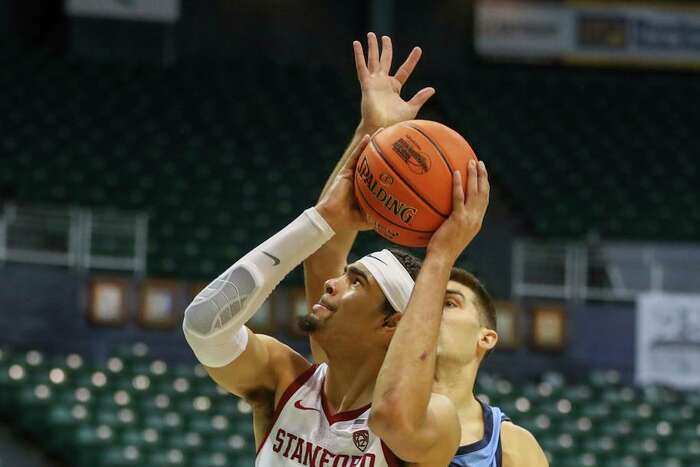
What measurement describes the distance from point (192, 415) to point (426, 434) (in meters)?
7.74

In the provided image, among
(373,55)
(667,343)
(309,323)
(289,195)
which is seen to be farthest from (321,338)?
(289,195)

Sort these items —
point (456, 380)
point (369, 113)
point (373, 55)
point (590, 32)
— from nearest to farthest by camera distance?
point (369, 113), point (373, 55), point (456, 380), point (590, 32)

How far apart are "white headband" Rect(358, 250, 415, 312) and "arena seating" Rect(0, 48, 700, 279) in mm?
9335

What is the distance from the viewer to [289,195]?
47.5 feet

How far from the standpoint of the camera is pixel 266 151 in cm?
1602

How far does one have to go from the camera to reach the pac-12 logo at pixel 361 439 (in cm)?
342

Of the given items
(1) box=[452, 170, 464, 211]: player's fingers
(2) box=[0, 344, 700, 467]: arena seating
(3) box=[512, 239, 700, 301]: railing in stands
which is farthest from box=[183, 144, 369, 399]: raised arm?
(3) box=[512, 239, 700, 301]: railing in stands

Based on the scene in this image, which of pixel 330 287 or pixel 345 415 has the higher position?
pixel 330 287

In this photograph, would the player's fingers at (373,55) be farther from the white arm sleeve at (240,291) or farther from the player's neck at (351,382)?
the player's neck at (351,382)

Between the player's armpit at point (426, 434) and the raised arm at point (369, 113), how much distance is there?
2.16 feet

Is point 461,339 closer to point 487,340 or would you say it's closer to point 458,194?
point 487,340

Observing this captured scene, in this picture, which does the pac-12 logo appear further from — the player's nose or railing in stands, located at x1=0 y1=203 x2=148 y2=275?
railing in stands, located at x1=0 y1=203 x2=148 y2=275

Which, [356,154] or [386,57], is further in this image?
[386,57]

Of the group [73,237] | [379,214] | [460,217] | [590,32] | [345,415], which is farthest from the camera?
[590,32]
